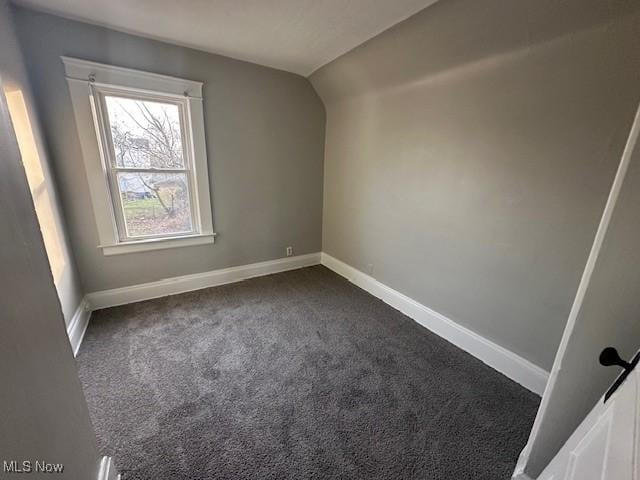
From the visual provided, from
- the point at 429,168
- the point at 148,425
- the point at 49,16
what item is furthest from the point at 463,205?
the point at 49,16

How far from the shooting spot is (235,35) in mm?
2197

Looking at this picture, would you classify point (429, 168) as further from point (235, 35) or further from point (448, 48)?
point (235, 35)

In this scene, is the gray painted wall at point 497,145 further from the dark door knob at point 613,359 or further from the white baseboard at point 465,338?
the dark door knob at point 613,359

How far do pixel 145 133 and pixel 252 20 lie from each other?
1.38 m

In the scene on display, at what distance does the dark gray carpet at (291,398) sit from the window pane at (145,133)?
1.43 meters

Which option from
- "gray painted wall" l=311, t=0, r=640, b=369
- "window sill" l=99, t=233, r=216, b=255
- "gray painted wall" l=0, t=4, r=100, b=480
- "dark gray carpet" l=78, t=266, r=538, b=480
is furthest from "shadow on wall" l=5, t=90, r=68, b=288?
"gray painted wall" l=311, t=0, r=640, b=369

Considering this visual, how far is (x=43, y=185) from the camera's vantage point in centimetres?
191

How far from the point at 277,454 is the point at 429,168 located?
2.26 meters

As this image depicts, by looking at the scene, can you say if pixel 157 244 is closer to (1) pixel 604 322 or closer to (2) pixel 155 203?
(2) pixel 155 203

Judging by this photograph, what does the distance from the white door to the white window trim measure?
3.00 meters

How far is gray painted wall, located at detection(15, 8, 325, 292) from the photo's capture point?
2.05 m

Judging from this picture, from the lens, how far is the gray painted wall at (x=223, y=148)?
6.73ft

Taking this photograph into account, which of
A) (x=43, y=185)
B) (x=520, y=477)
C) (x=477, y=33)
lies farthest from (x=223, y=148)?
(x=520, y=477)

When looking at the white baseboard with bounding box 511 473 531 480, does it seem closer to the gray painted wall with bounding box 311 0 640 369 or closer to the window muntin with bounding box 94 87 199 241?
the gray painted wall with bounding box 311 0 640 369
